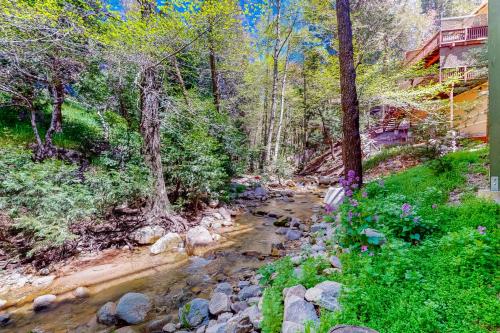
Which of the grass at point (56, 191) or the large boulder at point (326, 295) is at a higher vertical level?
the grass at point (56, 191)

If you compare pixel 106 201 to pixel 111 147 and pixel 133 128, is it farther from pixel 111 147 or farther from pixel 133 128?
pixel 133 128

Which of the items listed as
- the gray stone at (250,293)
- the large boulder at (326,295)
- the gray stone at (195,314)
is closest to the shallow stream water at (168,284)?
the gray stone at (195,314)

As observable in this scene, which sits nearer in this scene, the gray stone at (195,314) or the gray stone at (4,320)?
the gray stone at (195,314)

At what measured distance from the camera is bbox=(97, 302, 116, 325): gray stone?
11.3 feet

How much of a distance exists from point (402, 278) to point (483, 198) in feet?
7.86

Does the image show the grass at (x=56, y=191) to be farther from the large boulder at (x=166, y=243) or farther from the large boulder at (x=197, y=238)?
the large boulder at (x=197, y=238)

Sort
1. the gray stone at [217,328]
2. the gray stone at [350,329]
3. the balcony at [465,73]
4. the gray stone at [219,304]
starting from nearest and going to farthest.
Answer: the gray stone at [350,329]
the gray stone at [217,328]
the gray stone at [219,304]
the balcony at [465,73]

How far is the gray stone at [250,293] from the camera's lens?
3419mm

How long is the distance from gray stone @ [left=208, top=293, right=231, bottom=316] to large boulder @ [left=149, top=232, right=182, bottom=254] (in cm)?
275

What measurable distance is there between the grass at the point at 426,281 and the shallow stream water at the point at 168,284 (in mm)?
1924

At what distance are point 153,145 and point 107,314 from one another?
4369 mm

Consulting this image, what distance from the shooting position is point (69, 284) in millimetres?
4402

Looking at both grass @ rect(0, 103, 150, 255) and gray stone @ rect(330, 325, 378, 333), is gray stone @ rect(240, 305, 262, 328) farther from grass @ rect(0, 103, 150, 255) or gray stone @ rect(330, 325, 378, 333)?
grass @ rect(0, 103, 150, 255)

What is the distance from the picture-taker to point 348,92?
5.08 meters
